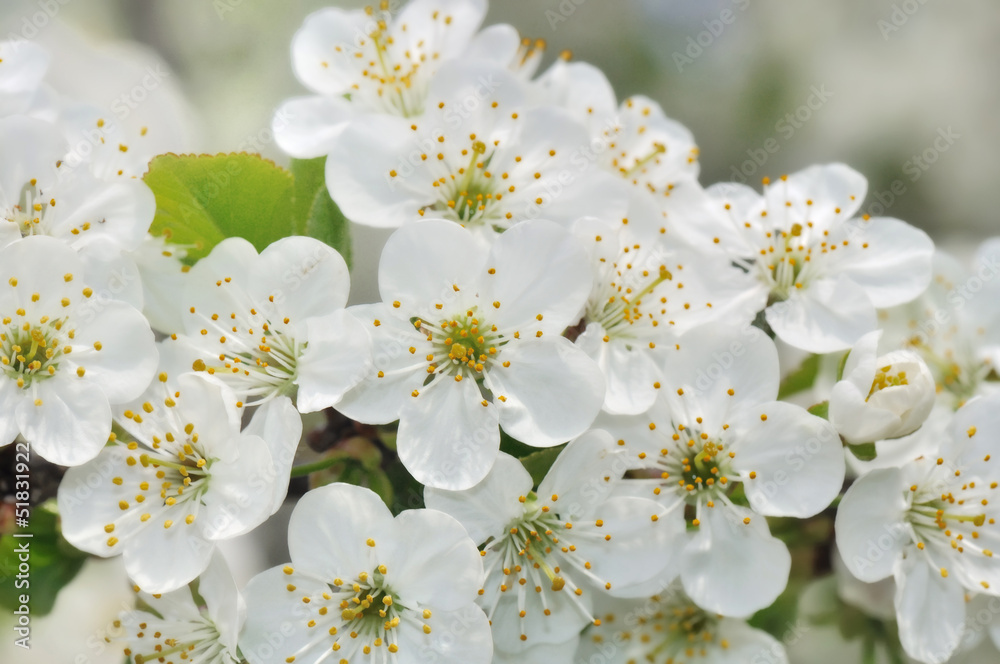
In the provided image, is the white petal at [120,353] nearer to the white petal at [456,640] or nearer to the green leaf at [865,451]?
the white petal at [456,640]

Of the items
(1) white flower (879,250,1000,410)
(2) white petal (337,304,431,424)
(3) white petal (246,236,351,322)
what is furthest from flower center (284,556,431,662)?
(1) white flower (879,250,1000,410)

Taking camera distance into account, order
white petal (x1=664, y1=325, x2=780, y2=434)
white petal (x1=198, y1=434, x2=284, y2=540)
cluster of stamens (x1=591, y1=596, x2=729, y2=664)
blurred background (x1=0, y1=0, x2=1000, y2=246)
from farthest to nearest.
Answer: blurred background (x1=0, y1=0, x2=1000, y2=246) → cluster of stamens (x1=591, y1=596, x2=729, y2=664) → white petal (x1=664, y1=325, x2=780, y2=434) → white petal (x1=198, y1=434, x2=284, y2=540)

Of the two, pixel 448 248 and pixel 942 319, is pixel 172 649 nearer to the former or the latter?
pixel 448 248

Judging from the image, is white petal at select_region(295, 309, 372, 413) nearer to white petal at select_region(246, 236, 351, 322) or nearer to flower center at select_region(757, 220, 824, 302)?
white petal at select_region(246, 236, 351, 322)

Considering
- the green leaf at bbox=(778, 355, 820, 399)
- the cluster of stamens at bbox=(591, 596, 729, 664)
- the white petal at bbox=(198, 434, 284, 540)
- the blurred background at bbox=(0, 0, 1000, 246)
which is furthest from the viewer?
the blurred background at bbox=(0, 0, 1000, 246)

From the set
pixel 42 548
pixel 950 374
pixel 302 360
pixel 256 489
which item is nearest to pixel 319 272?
pixel 302 360
